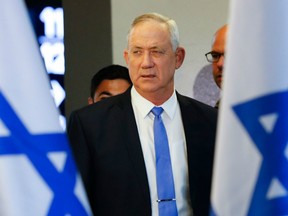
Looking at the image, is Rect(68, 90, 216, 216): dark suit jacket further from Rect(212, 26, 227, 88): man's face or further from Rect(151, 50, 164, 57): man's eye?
Rect(212, 26, 227, 88): man's face

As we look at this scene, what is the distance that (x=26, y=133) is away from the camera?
1.60 m

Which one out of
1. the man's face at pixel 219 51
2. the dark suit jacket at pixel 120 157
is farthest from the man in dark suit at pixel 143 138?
the man's face at pixel 219 51

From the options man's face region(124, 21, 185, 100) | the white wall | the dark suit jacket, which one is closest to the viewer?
the dark suit jacket

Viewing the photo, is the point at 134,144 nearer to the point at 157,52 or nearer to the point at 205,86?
the point at 157,52

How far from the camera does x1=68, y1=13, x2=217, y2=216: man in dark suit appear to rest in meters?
2.27

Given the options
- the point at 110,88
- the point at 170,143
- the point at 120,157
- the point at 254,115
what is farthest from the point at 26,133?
the point at 110,88

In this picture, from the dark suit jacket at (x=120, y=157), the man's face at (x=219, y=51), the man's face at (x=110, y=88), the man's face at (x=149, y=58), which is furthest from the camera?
the man's face at (x=110, y=88)

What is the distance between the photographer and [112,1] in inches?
164

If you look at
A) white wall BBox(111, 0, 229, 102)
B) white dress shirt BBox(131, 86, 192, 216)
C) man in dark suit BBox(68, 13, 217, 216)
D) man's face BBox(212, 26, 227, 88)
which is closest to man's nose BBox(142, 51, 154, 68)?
man in dark suit BBox(68, 13, 217, 216)

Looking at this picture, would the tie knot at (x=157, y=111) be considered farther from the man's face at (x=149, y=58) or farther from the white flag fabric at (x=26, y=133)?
the white flag fabric at (x=26, y=133)

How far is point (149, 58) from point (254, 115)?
2.77ft

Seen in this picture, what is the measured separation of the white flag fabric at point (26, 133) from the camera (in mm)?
1586

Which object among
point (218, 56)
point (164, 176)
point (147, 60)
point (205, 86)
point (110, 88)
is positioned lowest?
point (205, 86)

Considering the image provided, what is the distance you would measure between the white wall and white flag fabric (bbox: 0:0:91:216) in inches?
104
